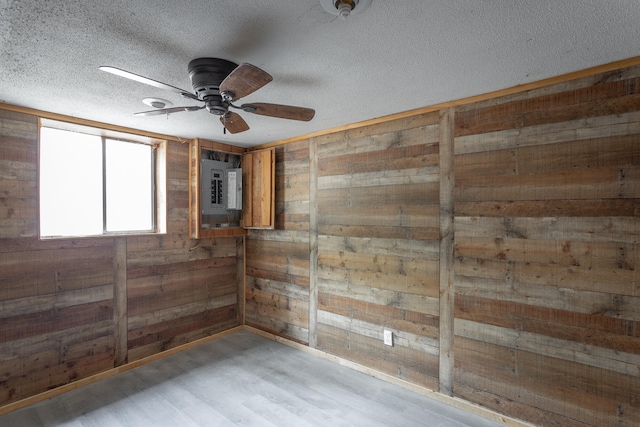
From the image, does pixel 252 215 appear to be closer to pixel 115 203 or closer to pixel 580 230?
pixel 115 203

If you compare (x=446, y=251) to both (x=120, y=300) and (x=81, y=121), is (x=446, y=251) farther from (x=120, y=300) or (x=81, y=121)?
(x=81, y=121)

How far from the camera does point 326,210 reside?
3.40 m

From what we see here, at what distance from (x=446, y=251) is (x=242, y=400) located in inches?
82.3

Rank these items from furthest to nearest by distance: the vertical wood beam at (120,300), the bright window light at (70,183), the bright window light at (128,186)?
1. the bright window light at (128,186)
2. the vertical wood beam at (120,300)
3. the bright window light at (70,183)

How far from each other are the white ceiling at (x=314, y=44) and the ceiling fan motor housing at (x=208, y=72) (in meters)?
0.05

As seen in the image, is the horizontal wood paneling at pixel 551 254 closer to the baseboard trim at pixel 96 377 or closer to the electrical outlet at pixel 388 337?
the electrical outlet at pixel 388 337

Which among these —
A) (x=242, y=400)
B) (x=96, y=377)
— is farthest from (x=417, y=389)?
(x=96, y=377)

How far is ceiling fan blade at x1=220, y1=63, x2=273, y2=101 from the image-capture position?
1.43 m

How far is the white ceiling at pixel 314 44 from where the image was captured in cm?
137

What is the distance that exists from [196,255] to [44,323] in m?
1.48

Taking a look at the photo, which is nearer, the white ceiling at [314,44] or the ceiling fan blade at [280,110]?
the white ceiling at [314,44]

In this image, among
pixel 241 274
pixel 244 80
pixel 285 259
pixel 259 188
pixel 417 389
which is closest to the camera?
pixel 244 80

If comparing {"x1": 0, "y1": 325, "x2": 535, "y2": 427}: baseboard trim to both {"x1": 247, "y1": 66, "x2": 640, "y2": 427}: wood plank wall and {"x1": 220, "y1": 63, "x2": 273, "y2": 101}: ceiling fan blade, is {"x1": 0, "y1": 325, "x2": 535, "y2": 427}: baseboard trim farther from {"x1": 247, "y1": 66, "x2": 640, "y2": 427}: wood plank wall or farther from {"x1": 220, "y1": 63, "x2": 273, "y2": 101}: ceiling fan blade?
{"x1": 220, "y1": 63, "x2": 273, "y2": 101}: ceiling fan blade

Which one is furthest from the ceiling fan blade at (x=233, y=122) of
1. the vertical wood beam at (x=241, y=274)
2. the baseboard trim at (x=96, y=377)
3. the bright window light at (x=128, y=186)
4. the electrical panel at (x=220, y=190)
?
the baseboard trim at (x=96, y=377)
